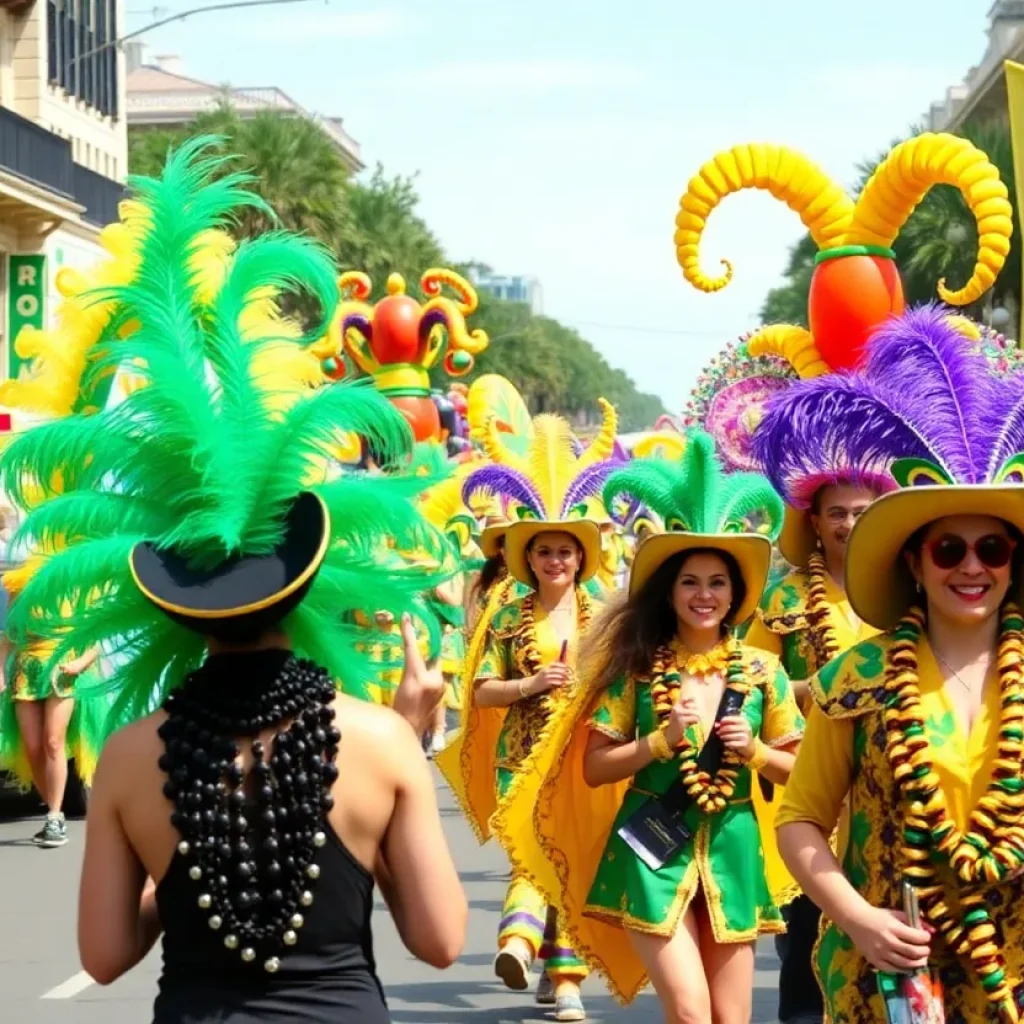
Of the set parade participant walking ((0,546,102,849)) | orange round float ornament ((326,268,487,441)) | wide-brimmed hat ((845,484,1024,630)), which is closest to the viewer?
wide-brimmed hat ((845,484,1024,630))

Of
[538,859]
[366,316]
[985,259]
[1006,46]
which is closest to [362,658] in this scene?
[538,859]

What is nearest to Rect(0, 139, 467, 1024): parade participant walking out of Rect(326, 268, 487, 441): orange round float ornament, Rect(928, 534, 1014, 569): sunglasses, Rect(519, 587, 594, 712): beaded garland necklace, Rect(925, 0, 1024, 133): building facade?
Rect(928, 534, 1014, 569): sunglasses

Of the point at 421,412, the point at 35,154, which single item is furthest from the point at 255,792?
the point at 35,154

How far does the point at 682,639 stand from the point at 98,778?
3027 millimetres

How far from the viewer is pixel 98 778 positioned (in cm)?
399

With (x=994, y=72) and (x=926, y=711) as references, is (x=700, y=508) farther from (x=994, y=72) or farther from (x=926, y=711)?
(x=994, y=72)

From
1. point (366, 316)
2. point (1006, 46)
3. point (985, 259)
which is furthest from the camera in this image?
point (1006, 46)

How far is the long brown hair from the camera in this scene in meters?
6.77

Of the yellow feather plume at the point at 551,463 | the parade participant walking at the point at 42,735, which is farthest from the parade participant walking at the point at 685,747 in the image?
the parade participant walking at the point at 42,735

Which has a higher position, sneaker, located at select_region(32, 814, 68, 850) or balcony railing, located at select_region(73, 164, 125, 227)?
balcony railing, located at select_region(73, 164, 125, 227)

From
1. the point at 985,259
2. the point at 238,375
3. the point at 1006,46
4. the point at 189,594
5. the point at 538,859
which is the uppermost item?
the point at 1006,46

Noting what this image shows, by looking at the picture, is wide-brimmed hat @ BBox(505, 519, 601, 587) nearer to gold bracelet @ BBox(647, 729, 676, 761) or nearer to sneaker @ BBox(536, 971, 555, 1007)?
sneaker @ BBox(536, 971, 555, 1007)

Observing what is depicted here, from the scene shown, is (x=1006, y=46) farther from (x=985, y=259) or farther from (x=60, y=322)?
(x=60, y=322)

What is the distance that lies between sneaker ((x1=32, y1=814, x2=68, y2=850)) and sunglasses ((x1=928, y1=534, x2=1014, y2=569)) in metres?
9.63
